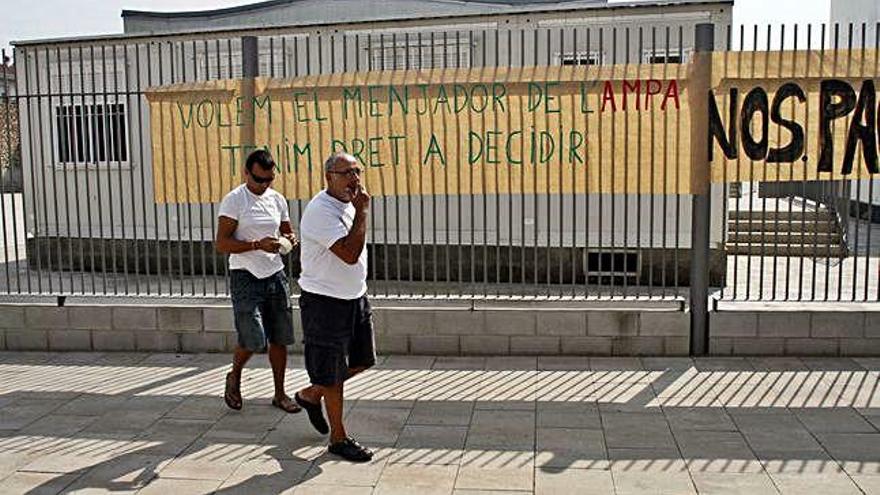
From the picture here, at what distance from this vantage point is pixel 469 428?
495 centimetres

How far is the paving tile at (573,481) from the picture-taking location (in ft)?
13.1

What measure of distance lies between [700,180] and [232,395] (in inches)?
153

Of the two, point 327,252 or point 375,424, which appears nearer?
point 327,252

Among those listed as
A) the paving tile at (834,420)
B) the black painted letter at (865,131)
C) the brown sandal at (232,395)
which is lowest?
the paving tile at (834,420)

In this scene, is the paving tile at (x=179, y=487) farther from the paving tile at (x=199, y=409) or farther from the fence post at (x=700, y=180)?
the fence post at (x=700, y=180)

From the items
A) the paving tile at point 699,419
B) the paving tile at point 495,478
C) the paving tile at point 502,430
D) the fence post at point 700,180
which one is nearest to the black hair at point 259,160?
the paving tile at point 502,430

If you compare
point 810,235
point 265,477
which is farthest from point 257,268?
point 810,235

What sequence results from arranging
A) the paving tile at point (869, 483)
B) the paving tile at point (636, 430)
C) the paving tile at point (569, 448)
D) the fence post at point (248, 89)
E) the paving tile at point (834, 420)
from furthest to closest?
1. the fence post at point (248, 89)
2. the paving tile at point (834, 420)
3. the paving tile at point (636, 430)
4. the paving tile at point (569, 448)
5. the paving tile at point (869, 483)

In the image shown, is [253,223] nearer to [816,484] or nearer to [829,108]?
[816,484]

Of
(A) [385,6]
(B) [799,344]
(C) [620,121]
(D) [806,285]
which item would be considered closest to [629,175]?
(C) [620,121]

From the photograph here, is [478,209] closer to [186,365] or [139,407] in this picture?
[186,365]

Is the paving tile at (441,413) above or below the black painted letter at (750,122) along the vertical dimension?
below

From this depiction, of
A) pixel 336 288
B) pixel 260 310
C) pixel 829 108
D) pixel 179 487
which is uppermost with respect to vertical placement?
pixel 829 108

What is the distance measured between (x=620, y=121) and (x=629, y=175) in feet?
1.44
